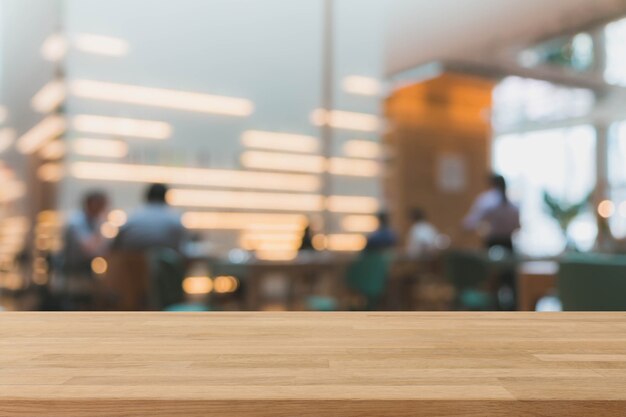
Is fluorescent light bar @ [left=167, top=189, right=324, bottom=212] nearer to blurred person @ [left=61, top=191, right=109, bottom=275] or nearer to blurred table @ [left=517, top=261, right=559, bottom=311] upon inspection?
blurred person @ [left=61, top=191, right=109, bottom=275]

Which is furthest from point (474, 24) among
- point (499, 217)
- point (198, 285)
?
point (198, 285)

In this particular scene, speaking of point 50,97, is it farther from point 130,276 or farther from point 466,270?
point 466,270

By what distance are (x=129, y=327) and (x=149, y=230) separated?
3.83 m

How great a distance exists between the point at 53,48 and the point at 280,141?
288 cm

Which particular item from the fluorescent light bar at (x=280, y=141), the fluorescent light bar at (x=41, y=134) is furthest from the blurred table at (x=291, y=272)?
the fluorescent light bar at (x=41, y=134)

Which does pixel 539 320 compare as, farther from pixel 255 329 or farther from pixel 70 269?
pixel 70 269

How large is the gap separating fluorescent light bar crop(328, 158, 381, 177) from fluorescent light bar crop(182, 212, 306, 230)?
0.93 m

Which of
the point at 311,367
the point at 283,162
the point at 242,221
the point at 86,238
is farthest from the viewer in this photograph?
the point at 283,162

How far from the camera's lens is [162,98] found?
7273 mm

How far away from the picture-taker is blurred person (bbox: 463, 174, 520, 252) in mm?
6195

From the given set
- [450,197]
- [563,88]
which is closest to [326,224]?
[450,197]

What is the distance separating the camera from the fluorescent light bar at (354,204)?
8.13 m

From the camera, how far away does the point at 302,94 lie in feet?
→ 26.2

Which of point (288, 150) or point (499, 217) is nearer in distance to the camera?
point (499, 217)
